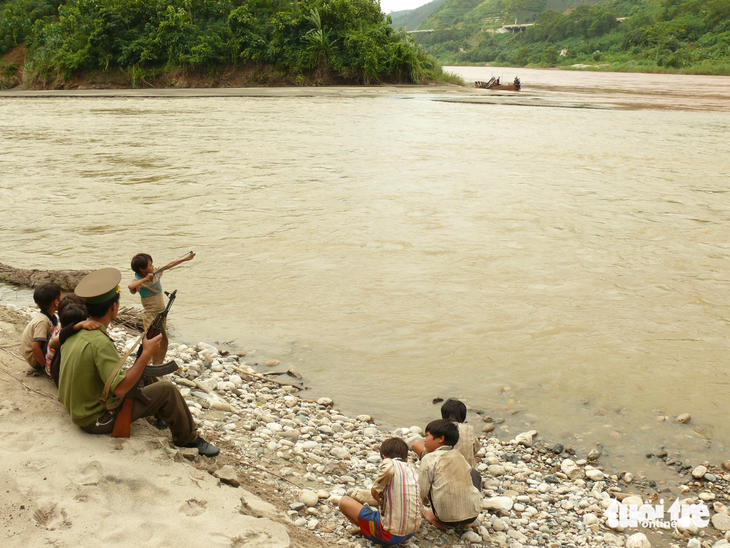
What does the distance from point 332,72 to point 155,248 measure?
4048cm

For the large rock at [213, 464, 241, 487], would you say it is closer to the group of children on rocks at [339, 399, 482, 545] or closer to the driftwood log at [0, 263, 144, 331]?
the group of children on rocks at [339, 399, 482, 545]

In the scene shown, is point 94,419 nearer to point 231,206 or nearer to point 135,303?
point 135,303

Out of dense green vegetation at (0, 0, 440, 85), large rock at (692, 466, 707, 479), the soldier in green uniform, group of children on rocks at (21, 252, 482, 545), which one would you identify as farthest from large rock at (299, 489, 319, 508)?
dense green vegetation at (0, 0, 440, 85)

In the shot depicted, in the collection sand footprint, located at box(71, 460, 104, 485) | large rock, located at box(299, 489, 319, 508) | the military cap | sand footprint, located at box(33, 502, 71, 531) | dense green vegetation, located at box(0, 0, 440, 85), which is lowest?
large rock, located at box(299, 489, 319, 508)

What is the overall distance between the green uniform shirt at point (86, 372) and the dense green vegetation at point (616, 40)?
70.7 metres

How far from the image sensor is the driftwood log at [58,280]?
6.64m

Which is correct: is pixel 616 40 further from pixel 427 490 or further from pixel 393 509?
pixel 393 509

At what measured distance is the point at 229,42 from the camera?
45344 mm

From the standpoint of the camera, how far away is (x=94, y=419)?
3.71 metres

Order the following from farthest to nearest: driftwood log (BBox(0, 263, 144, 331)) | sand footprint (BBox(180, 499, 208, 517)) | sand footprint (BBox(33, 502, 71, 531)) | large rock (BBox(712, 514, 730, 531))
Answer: driftwood log (BBox(0, 263, 144, 331))
large rock (BBox(712, 514, 730, 531))
sand footprint (BBox(180, 499, 208, 517))
sand footprint (BBox(33, 502, 71, 531))

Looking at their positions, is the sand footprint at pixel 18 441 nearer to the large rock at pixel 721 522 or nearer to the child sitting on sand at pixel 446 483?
the child sitting on sand at pixel 446 483

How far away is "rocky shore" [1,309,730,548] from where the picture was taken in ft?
12.5

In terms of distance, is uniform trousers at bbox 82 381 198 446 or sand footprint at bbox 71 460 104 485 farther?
uniform trousers at bbox 82 381 198 446

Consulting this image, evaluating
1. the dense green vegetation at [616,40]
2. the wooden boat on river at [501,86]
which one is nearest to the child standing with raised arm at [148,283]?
the wooden boat on river at [501,86]
